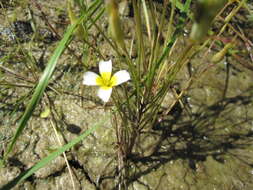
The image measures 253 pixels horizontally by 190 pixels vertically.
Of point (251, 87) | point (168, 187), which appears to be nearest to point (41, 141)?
point (168, 187)

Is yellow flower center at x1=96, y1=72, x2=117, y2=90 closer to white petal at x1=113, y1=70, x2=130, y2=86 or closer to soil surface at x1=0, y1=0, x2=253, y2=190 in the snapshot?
white petal at x1=113, y1=70, x2=130, y2=86

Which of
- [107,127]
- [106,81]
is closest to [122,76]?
[106,81]

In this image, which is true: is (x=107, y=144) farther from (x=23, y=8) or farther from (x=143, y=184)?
(x=23, y=8)

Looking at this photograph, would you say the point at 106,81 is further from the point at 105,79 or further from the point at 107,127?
the point at 107,127

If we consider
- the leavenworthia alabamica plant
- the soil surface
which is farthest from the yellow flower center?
the soil surface

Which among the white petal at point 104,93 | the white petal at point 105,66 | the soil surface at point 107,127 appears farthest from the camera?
the soil surface at point 107,127

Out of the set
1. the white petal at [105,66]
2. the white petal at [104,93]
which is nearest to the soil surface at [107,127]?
the white petal at [105,66]

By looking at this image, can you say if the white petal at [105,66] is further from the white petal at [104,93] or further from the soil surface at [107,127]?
the soil surface at [107,127]
